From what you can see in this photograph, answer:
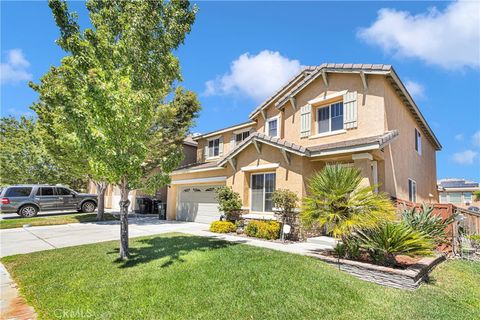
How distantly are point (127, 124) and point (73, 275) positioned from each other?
13.2 feet

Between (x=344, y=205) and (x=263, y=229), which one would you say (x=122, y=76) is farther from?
(x=263, y=229)

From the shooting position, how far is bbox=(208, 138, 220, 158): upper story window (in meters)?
21.1

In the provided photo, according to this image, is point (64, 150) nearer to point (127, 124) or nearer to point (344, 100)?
point (127, 124)

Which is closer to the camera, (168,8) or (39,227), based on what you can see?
Answer: (168,8)

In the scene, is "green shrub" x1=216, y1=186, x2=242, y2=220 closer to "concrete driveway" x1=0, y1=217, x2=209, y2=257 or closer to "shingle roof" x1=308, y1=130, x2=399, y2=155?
"concrete driveway" x1=0, y1=217, x2=209, y2=257

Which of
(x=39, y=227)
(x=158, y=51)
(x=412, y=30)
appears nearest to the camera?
(x=158, y=51)

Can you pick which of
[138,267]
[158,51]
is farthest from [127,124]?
[138,267]

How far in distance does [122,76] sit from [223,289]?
617 cm

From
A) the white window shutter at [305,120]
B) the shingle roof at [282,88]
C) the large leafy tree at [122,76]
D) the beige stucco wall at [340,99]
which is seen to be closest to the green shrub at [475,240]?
the beige stucco wall at [340,99]

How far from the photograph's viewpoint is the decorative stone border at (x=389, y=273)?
5.97m

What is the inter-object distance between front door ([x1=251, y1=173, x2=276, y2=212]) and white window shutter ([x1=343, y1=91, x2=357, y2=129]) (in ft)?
13.4

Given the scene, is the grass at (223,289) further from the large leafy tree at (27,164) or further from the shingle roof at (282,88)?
the large leafy tree at (27,164)

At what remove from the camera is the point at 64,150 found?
16031 mm

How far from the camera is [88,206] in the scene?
21.7 metres
